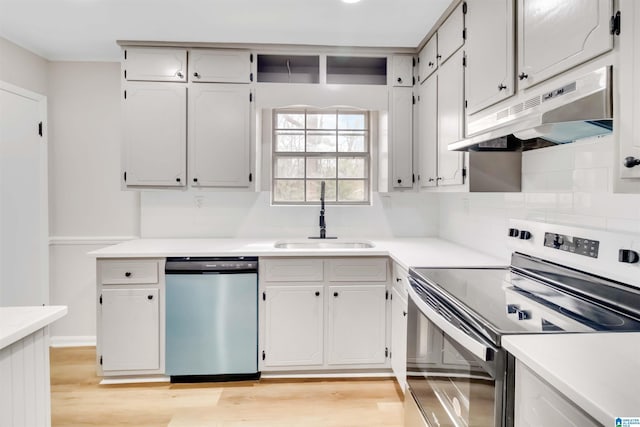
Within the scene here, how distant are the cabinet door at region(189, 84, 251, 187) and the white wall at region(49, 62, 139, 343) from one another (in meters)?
0.87

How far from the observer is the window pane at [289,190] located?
3393 millimetres

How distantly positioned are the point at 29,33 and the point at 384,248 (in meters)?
3.03

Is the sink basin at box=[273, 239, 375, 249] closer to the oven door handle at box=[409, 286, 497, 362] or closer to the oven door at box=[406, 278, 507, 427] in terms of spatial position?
the oven door at box=[406, 278, 507, 427]

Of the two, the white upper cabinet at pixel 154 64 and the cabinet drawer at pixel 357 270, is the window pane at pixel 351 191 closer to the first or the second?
the cabinet drawer at pixel 357 270

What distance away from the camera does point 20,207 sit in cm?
296

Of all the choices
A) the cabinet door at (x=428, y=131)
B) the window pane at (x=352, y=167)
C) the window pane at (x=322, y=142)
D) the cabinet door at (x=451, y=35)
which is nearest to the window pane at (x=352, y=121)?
the window pane at (x=322, y=142)

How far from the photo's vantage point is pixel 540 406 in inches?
36.1

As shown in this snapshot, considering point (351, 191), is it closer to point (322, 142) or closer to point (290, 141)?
point (322, 142)

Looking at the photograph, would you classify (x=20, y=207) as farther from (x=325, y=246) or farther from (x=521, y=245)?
(x=521, y=245)

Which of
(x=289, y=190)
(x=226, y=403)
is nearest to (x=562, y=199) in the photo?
(x=289, y=190)

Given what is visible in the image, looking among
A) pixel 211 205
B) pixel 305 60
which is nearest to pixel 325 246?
pixel 211 205

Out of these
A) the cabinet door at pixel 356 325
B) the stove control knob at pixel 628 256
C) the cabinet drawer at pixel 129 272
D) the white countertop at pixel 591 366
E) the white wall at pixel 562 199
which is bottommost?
the cabinet door at pixel 356 325

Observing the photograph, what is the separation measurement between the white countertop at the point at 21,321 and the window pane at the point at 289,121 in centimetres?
243

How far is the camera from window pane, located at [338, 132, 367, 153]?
3.40 meters
